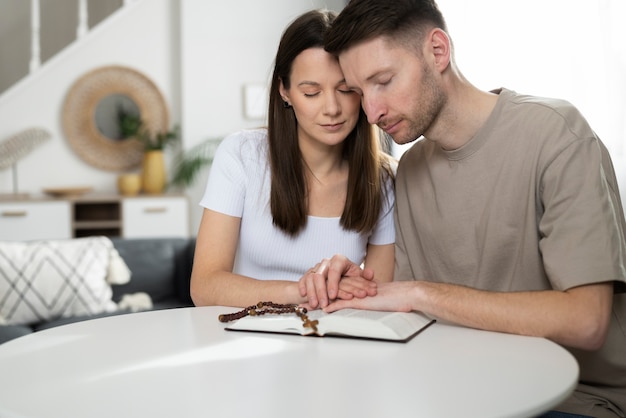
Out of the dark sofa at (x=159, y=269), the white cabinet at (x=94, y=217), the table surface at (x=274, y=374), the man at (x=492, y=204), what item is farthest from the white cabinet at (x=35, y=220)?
the table surface at (x=274, y=374)

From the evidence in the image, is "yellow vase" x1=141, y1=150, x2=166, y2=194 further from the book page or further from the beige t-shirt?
the book page

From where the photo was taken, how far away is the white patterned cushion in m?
3.68

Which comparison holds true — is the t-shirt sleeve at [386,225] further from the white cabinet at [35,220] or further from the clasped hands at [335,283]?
the white cabinet at [35,220]

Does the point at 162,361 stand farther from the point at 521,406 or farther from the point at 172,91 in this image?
the point at 172,91

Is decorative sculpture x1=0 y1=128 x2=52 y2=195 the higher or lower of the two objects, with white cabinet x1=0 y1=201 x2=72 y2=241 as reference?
higher

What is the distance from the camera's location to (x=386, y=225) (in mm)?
2117

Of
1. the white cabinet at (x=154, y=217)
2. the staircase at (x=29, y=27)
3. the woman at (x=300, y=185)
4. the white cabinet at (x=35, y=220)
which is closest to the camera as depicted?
the woman at (x=300, y=185)

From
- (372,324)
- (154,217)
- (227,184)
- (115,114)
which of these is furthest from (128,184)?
(372,324)

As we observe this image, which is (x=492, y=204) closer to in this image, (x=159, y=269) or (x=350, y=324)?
(x=350, y=324)

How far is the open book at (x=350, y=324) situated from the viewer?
1.41 meters

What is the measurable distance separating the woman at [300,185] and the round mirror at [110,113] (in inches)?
178

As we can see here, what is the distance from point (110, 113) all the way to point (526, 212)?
5.34m

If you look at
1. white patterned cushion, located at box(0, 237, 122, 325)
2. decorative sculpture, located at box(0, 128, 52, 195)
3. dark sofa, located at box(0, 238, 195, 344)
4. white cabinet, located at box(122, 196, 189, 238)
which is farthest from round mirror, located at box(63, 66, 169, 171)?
white patterned cushion, located at box(0, 237, 122, 325)

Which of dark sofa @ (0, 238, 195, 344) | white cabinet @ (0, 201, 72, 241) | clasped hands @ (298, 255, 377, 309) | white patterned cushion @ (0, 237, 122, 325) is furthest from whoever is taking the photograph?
white cabinet @ (0, 201, 72, 241)
